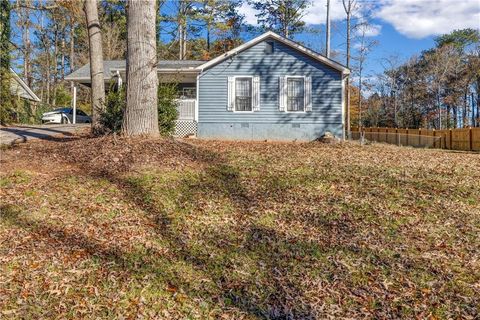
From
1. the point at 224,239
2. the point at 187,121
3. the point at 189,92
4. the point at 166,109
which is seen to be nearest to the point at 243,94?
the point at 187,121

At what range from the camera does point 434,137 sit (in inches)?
868

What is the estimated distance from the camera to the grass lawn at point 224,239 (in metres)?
3.29

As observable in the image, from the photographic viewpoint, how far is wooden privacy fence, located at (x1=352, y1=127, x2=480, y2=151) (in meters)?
19.3

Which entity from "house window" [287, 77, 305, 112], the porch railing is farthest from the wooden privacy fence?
the porch railing

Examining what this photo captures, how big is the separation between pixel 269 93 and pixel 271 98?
22 cm

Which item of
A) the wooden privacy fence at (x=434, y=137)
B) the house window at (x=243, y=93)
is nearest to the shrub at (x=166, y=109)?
the house window at (x=243, y=93)

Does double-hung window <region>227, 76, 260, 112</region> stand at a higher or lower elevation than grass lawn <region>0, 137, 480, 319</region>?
higher

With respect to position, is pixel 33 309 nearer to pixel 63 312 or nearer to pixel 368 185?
pixel 63 312

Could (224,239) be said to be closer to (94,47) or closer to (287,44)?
(94,47)

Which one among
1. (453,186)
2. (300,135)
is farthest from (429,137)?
(453,186)

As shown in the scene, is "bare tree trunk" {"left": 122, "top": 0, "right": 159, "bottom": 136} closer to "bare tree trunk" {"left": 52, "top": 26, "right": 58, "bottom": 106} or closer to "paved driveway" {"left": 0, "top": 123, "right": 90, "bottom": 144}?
"paved driveway" {"left": 0, "top": 123, "right": 90, "bottom": 144}

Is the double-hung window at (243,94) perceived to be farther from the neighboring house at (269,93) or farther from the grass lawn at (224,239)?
the grass lawn at (224,239)

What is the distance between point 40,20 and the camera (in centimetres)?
3262

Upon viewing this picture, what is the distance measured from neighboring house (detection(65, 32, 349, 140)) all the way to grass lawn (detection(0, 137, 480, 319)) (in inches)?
308
